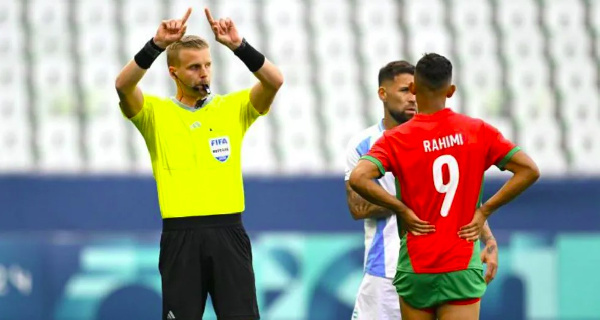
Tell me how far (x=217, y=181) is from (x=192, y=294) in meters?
0.58

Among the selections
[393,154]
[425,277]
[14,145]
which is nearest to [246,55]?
[393,154]

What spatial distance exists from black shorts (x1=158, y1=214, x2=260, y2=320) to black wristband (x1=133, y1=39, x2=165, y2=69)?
802mm

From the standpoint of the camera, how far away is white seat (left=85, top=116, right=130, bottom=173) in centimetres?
1162

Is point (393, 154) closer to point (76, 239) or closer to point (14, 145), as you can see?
point (76, 239)

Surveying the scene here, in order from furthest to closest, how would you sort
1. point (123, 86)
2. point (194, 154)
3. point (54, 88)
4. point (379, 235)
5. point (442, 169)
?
1. point (54, 88)
2. point (379, 235)
3. point (194, 154)
4. point (123, 86)
5. point (442, 169)

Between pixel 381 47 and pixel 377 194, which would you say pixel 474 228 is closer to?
pixel 377 194

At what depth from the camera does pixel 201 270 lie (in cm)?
575

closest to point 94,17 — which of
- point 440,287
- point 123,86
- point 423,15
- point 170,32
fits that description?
point 423,15

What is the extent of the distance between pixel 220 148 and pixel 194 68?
44 cm

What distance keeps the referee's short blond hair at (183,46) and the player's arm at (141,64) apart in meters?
0.23

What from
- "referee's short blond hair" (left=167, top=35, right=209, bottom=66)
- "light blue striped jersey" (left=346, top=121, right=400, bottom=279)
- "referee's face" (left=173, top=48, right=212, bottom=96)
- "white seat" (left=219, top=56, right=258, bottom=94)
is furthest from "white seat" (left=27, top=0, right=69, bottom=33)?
"referee's face" (left=173, top=48, right=212, bottom=96)

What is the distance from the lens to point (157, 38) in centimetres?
561

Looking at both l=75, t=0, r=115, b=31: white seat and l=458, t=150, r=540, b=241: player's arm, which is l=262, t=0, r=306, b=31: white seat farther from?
l=458, t=150, r=540, b=241: player's arm

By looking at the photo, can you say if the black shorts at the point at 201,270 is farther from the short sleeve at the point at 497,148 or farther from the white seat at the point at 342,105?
the white seat at the point at 342,105
